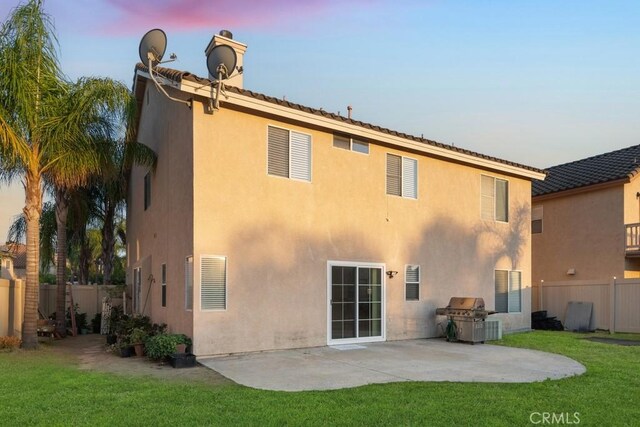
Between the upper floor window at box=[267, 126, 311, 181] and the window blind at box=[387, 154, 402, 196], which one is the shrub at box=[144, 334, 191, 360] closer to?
the upper floor window at box=[267, 126, 311, 181]

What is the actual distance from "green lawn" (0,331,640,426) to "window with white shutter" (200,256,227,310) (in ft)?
8.14

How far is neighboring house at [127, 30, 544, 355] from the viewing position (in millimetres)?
10750

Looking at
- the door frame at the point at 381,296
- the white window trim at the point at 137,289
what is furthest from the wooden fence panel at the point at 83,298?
the door frame at the point at 381,296

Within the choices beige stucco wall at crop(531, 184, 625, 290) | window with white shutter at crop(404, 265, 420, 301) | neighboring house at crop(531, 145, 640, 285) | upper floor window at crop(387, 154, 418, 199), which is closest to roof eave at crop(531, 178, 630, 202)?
neighboring house at crop(531, 145, 640, 285)

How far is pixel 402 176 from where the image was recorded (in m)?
14.2

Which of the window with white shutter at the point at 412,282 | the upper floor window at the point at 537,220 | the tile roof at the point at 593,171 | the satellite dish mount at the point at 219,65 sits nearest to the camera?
the satellite dish mount at the point at 219,65

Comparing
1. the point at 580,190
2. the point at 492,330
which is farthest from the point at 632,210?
the point at 492,330

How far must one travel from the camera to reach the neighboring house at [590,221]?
60.9 ft

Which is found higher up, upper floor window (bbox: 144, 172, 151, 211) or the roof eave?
the roof eave

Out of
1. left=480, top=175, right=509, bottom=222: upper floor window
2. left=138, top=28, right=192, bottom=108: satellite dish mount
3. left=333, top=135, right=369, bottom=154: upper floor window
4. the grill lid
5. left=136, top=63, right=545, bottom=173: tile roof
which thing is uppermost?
left=138, top=28, right=192, bottom=108: satellite dish mount

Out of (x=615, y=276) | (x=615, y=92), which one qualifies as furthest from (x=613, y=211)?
(x=615, y=92)

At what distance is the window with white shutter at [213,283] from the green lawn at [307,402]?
2.48 metres

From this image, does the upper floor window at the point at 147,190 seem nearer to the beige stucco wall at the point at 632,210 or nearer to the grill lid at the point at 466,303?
the grill lid at the point at 466,303

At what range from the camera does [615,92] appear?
15523 mm
